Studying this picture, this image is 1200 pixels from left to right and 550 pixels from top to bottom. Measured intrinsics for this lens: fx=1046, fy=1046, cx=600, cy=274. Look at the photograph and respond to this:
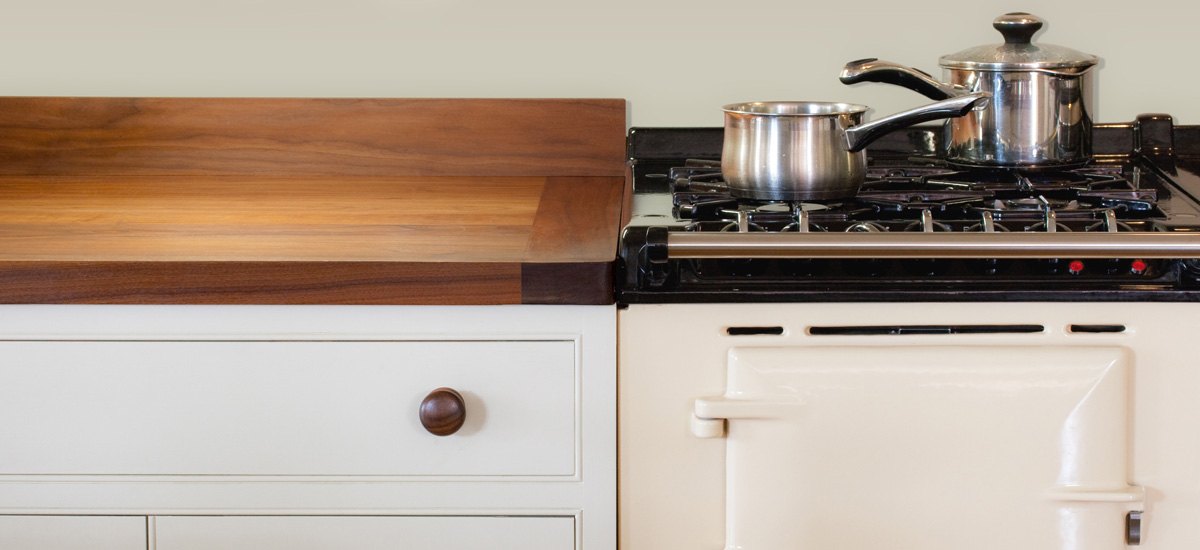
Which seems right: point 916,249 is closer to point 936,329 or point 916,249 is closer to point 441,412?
point 936,329

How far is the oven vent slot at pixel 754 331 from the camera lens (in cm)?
103

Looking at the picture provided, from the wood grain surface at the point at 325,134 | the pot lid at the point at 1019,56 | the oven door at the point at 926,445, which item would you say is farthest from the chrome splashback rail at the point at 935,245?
the wood grain surface at the point at 325,134

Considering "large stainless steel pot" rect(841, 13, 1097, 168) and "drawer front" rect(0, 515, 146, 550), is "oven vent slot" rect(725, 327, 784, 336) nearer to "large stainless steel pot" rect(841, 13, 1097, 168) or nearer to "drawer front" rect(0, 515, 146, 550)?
"large stainless steel pot" rect(841, 13, 1097, 168)

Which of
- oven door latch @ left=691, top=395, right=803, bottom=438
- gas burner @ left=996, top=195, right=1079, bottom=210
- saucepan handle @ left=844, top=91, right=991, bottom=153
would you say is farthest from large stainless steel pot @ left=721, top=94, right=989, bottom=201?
oven door latch @ left=691, top=395, right=803, bottom=438

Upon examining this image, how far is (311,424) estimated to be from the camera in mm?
1056

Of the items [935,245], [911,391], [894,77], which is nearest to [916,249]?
[935,245]

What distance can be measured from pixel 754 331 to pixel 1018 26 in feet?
1.98

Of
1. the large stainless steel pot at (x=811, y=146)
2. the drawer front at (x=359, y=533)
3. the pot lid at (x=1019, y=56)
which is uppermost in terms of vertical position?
the pot lid at (x=1019, y=56)

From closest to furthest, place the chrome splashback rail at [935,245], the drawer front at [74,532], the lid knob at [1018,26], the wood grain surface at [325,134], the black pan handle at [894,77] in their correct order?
the chrome splashback rail at [935,245]
the drawer front at [74,532]
the black pan handle at [894,77]
the lid knob at [1018,26]
the wood grain surface at [325,134]

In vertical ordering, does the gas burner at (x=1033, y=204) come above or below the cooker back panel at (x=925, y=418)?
above

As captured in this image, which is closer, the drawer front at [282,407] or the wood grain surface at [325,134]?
the drawer front at [282,407]

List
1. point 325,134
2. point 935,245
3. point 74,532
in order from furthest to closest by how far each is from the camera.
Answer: point 325,134 → point 74,532 → point 935,245

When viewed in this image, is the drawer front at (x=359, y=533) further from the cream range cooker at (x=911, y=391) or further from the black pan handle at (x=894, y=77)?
the black pan handle at (x=894, y=77)

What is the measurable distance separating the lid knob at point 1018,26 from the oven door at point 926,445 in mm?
496
